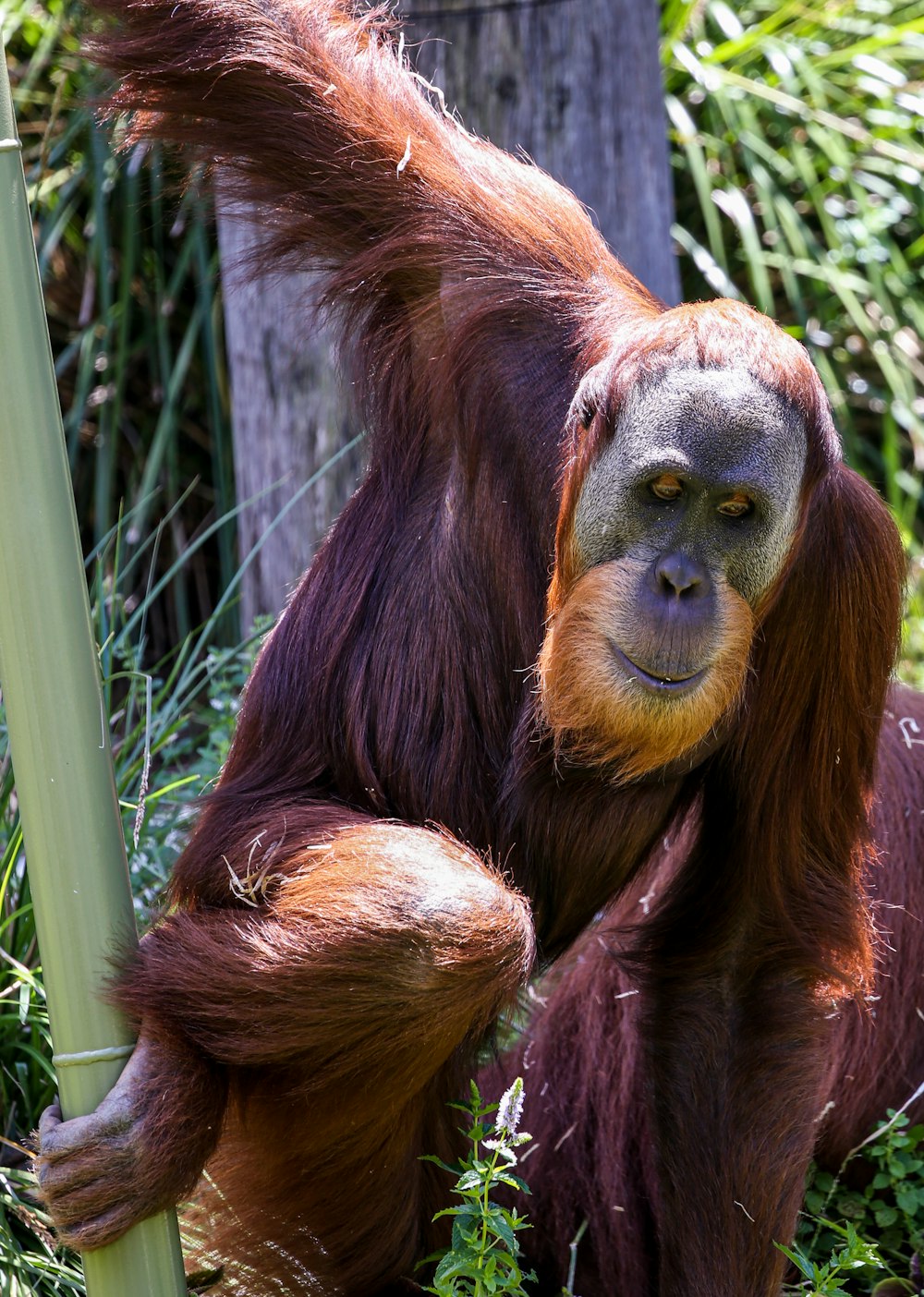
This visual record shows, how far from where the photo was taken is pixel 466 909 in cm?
192

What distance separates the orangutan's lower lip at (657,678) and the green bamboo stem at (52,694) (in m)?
0.68

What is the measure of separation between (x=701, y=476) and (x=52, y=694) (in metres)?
0.86

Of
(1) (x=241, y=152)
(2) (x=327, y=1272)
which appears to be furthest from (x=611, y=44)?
(2) (x=327, y=1272)

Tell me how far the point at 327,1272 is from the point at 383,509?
3.90ft

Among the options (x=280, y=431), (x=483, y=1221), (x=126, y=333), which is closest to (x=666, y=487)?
(x=483, y=1221)

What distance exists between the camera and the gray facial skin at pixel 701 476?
2033mm

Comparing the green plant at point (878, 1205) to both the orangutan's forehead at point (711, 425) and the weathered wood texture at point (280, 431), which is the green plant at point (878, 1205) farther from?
the weathered wood texture at point (280, 431)

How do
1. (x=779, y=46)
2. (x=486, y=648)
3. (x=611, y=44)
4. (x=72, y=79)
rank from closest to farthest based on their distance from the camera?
(x=486, y=648) → (x=611, y=44) → (x=72, y=79) → (x=779, y=46)

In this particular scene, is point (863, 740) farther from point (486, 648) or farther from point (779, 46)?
point (779, 46)

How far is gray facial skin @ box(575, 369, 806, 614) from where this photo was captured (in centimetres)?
203

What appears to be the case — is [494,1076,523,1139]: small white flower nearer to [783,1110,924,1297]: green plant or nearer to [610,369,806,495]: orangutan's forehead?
[610,369,806,495]: orangutan's forehead

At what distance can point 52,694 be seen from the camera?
1869mm

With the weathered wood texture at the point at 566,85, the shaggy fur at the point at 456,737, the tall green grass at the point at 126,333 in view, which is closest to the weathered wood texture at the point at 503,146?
the weathered wood texture at the point at 566,85

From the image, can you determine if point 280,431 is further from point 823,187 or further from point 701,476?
point 823,187
